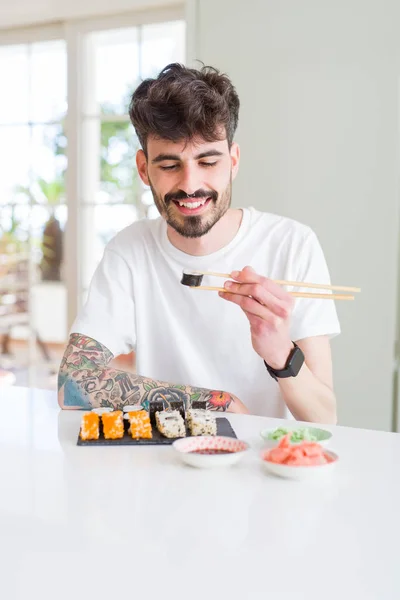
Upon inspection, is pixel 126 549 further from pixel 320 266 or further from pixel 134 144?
pixel 134 144

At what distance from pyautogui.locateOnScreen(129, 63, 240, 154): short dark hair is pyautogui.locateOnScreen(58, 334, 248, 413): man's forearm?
0.67 m

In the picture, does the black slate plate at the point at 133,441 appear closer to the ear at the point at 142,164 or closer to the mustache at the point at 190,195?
the mustache at the point at 190,195

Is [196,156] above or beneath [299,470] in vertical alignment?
above

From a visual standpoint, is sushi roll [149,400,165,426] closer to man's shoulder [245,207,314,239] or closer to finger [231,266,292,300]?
finger [231,266,292,300]

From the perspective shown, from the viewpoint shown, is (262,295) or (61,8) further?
(61,8)

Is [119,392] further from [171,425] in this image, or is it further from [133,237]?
[133,237]

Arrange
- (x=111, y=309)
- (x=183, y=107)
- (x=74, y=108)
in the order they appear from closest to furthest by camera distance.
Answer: (x=183, y=107)
(x=111, y=309)
(x=74, y=108)

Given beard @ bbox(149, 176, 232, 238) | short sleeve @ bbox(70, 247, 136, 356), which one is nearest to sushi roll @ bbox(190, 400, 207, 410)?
short sleeve @ bbox(70, 247, 136, 356)

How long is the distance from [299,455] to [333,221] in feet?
6.87

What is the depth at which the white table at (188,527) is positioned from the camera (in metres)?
0.81

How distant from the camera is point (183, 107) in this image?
189 centimetres

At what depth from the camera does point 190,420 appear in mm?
1426

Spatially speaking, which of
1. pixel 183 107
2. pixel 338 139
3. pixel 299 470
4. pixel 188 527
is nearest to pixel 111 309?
pixel 183 107

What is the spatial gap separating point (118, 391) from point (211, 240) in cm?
57
